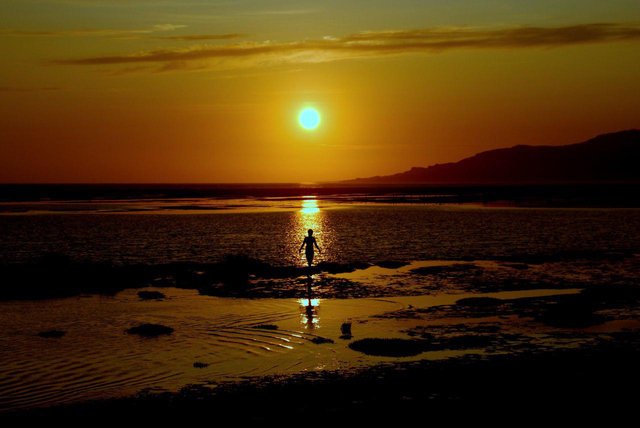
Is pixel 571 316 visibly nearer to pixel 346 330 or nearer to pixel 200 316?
pixel 346 330

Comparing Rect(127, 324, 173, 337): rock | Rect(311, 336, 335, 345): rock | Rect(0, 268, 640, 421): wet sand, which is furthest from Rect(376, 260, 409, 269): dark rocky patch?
Rect(127, 324, 173, 337): rock

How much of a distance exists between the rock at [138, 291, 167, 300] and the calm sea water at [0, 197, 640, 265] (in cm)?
1548

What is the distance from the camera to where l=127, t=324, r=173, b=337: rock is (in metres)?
25.2

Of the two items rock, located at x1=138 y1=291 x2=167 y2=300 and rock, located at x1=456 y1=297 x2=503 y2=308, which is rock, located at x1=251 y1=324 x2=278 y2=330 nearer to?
rock, located at x1=456 y1=297 x2=503 y2=308

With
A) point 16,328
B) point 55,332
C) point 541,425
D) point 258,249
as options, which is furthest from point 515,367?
point 258,249

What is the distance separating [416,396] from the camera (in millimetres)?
17125

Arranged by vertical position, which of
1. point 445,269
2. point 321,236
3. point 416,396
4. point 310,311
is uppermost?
point 321,236

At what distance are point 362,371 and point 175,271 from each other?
27636mm

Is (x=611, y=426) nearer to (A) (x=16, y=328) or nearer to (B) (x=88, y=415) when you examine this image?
(B) (x=88, y=415)

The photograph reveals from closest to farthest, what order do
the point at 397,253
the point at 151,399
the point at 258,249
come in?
the point at 151,399 → the point at 397,253 → the point at 258,249

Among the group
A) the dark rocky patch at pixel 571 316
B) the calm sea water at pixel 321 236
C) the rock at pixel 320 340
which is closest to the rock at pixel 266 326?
the rock at pixel 320 340

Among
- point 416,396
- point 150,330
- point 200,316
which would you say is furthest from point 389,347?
point 200,316

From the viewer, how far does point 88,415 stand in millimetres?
15969

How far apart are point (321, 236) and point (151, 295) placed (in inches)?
1473
